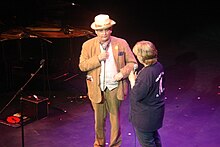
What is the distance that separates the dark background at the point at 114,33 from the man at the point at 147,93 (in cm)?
354

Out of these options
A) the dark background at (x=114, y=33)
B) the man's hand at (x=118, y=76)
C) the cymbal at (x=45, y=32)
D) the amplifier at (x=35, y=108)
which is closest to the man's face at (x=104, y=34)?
the man's hand at (x=118, y=76)

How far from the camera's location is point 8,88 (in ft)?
26.2

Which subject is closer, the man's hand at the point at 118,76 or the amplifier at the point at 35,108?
the man's hand at the point at 118,76

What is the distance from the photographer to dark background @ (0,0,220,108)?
8.12 m

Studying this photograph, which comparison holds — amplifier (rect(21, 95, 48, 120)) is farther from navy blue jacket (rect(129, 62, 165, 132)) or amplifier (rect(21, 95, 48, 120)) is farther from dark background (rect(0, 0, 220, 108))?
navy blue jacket (rect(129, 62, 165, 132))

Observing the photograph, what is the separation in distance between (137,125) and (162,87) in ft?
1.58

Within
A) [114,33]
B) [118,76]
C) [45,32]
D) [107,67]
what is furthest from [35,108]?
[114,33]

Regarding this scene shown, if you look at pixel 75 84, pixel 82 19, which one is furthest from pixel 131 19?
pixel 75 84

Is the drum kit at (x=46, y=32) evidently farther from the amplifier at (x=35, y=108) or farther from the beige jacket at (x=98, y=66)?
the beige jacket at (x=98, y=66)

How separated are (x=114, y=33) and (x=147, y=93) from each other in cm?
885

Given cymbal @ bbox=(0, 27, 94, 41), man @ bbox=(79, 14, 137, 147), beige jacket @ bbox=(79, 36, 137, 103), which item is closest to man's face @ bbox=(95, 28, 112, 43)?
man @ bbox=(79, 14, 137, 147)

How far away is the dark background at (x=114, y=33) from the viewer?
26.6 feet

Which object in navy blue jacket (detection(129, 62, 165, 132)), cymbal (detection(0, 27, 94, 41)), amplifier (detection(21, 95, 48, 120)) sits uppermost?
cymbal (detection(0, 27, 94, 41))

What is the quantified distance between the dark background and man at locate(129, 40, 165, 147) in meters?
3.54
